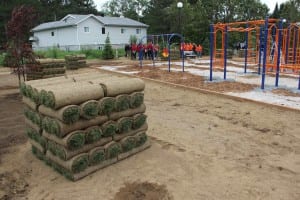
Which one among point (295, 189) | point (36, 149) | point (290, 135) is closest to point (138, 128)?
point (36, 149)

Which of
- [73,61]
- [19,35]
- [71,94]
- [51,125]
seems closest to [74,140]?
[51,125]

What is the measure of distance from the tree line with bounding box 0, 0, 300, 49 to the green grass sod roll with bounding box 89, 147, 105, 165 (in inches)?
937

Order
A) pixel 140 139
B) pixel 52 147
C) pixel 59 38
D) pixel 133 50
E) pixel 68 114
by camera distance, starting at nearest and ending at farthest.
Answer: pixel 68 114 → pixel 52 147 → pixel 140 139 → pixel 133 50 → pixel 59 38

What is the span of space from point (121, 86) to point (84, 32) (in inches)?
1494

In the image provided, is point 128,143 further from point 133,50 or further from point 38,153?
point 133,50

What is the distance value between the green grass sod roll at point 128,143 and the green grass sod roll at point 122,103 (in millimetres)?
505

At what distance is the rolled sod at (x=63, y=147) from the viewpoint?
14.4 feet

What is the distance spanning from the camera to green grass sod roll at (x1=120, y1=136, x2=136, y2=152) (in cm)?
512

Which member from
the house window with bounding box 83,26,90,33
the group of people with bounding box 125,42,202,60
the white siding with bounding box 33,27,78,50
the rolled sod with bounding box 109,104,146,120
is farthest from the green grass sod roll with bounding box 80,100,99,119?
the house window with bounding box 83,26,90,33

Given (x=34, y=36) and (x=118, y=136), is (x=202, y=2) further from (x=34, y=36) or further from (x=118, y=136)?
(x=118, y=136)

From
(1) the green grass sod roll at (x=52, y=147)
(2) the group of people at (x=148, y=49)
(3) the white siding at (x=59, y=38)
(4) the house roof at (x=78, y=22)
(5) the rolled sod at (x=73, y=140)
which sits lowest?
(1) the green grass sod roll at (x=52, y=147)

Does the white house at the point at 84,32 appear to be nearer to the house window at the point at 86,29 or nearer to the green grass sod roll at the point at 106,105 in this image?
the house window at the point at 86,29

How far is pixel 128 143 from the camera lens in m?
5.19

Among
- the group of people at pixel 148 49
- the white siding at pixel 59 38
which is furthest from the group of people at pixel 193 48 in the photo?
the white siding at pixel 59 38
